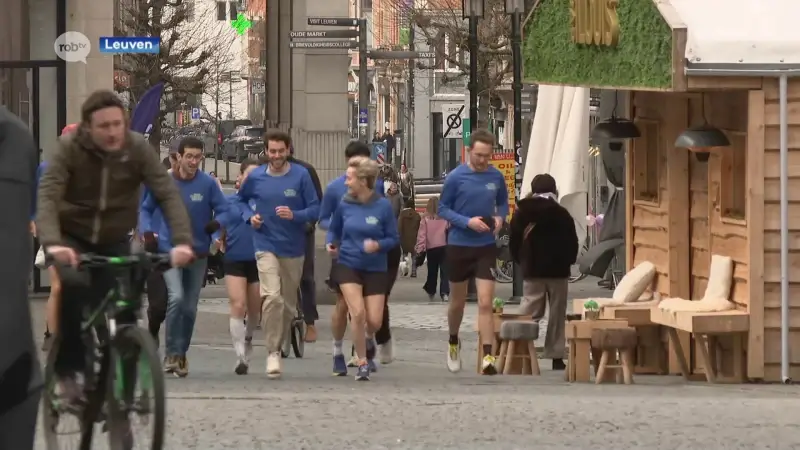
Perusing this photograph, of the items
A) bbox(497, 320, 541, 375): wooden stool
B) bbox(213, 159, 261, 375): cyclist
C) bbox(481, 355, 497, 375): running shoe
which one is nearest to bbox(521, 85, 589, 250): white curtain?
bbox(497, 320, 541, 375): wooden stool

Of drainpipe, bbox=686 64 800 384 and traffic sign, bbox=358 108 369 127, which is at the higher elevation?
traffic sign, bbox=358 108 369 127

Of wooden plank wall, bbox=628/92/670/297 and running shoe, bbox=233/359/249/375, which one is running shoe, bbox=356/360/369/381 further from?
wooden plank wall, bbox=628/92/670/297

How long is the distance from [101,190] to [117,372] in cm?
87

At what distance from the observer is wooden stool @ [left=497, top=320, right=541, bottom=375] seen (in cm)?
1584

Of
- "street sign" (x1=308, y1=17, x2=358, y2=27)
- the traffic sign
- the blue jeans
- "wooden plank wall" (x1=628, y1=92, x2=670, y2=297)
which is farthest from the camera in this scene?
the traffic sign

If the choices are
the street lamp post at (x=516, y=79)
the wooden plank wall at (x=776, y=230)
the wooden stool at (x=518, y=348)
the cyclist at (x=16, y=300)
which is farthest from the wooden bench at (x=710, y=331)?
the street lamp post at (x=516, y=79)

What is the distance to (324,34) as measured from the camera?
2420cm

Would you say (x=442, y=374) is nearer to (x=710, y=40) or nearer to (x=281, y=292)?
(x=281, y=292)

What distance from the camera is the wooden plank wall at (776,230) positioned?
13922mm

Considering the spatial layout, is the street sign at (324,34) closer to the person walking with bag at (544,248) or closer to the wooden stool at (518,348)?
the person walking with bag at (544,248)

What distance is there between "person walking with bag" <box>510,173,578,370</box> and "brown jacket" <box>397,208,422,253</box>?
12299mm

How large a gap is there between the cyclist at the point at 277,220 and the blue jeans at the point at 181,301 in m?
0.58

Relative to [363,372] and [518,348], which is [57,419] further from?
[518,348]

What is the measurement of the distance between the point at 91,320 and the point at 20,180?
9.33 ft
